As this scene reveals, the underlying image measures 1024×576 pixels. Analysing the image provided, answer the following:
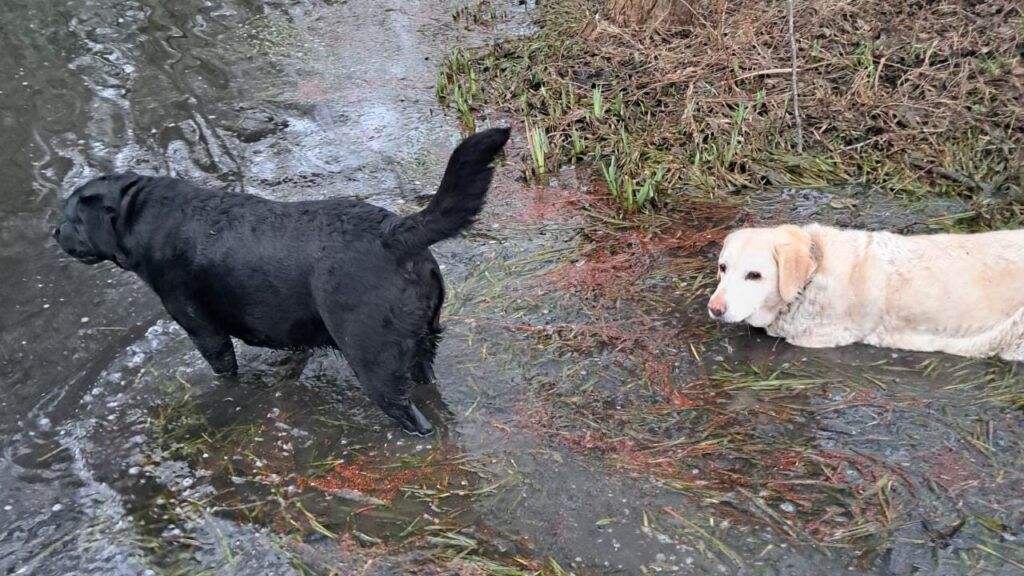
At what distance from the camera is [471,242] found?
6008mm

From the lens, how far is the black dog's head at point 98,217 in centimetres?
430

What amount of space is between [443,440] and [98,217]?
90.1 inches

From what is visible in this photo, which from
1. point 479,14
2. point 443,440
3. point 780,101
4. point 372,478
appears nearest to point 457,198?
point 443,440

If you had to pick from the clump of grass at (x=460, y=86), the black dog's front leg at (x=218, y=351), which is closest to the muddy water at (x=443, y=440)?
the black dog's front leg at (x=218, y=351)

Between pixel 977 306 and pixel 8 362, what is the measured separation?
230 inches

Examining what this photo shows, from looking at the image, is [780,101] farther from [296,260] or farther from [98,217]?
[98,217]

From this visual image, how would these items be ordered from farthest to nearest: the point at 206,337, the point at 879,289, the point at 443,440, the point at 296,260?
the point at 879,289 < the point at 206,337 < the point at 443,440 < the point at 296,260

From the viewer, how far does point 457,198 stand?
3.59 m

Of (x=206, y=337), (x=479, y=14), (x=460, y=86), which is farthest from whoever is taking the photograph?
(x=479, y=14)

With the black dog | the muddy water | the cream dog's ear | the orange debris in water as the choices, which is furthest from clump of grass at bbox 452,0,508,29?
the orange debris in water

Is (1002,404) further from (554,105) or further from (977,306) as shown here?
(554,105)

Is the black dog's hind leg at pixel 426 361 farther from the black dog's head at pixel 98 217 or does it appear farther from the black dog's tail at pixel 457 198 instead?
the black dog's head at pixel 98 217

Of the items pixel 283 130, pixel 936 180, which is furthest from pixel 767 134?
pixel 283 130

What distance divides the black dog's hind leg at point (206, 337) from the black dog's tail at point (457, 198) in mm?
1299
